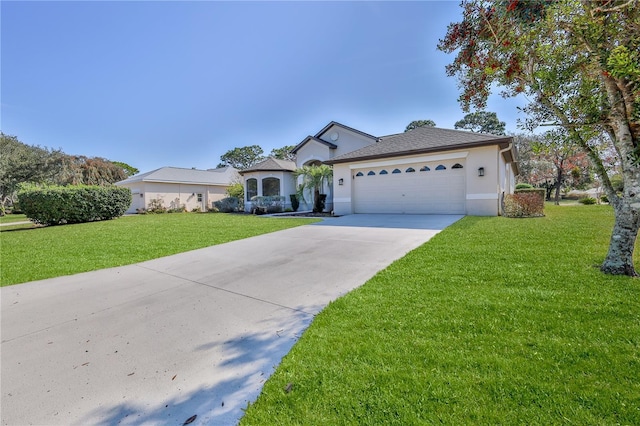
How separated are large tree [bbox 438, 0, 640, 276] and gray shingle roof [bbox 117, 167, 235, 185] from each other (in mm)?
25606

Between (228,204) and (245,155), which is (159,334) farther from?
(245,155)

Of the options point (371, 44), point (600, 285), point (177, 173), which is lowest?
point (600, 285)

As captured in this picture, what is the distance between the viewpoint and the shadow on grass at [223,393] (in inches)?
77.0

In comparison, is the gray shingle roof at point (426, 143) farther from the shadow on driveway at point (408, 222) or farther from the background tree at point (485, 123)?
the background tree at point (485, 123)

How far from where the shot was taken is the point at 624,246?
4.26 m

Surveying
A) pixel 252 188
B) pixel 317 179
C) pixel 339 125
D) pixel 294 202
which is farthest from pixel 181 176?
pixel 339 125

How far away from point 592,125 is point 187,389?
6.81 meters

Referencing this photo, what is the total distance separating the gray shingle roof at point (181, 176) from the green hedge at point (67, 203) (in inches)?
344

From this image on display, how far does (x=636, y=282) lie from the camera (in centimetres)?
390

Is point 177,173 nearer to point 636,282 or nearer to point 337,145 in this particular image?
point 337,145

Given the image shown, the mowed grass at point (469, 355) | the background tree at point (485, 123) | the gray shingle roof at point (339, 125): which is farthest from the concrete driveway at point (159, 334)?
the background tree at point (485, 123)

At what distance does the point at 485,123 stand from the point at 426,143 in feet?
113

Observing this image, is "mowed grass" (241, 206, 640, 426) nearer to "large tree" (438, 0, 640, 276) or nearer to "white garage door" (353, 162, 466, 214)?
"large tree" (438, 0, 640, 276)

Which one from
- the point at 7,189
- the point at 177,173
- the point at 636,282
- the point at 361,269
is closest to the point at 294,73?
the point at 361,269
